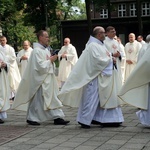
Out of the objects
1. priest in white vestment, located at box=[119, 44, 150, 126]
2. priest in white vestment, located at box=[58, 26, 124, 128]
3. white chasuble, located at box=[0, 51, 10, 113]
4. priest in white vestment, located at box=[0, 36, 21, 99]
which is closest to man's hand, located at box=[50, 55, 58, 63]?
priest in white vestment, located at box=[58, 26, 124, 128]

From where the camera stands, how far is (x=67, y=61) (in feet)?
54.7

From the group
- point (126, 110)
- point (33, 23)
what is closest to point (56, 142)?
point (126, 110)

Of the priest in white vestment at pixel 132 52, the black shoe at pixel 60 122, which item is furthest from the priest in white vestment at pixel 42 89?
the priest in white vestment at pixel 132 52

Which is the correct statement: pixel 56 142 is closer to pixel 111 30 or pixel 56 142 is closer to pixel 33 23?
pixel 111 30

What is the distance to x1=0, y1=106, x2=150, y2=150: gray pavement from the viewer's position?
22.0 ft

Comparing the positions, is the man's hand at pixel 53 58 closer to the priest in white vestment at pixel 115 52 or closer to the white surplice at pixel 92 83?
the white surplice at pixel 92 83

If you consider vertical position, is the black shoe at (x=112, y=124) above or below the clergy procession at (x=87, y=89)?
below

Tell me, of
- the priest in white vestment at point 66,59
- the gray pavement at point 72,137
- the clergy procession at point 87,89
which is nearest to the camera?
the gray pavement at point 72,137

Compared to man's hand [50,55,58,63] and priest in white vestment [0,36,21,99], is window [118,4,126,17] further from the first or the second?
man's hand [50,55,58,63]

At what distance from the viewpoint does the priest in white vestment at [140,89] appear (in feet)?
25.8

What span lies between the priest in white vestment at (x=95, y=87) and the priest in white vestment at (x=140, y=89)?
0.41 meters

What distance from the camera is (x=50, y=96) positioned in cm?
880

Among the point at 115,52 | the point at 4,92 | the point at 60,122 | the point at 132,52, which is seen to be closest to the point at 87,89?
the point at 60,122

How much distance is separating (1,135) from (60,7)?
40.7 m
